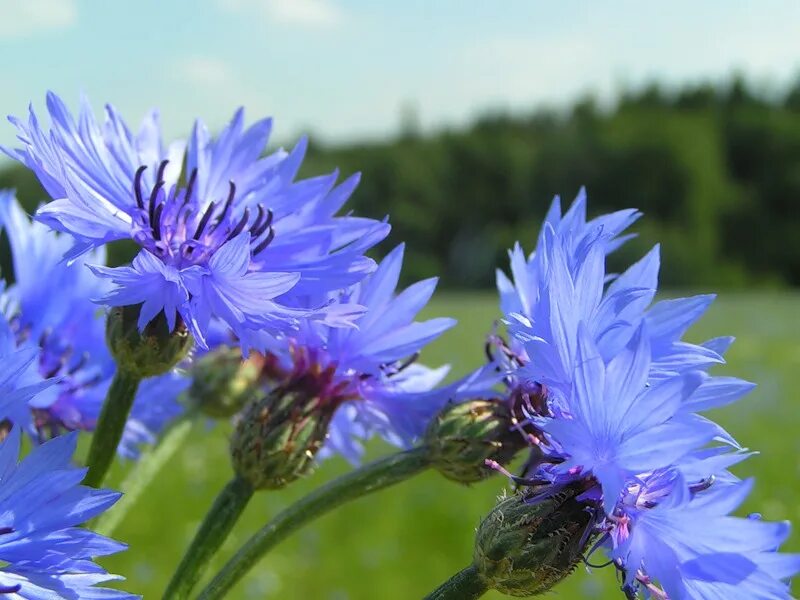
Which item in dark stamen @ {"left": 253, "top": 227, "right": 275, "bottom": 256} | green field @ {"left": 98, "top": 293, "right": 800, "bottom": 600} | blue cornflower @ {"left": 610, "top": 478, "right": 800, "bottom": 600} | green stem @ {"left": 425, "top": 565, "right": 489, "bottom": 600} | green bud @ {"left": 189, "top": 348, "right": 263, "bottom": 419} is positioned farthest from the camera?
green field @ {"left": 98, "top": 293, "right": 800, "bottom": 600}

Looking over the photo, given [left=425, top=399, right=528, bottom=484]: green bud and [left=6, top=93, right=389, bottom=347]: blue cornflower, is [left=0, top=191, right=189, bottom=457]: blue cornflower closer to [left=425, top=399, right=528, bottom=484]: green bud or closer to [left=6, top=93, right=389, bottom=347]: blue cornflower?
[left=6, top=93, right=389, bottom=347]: blue cornflower

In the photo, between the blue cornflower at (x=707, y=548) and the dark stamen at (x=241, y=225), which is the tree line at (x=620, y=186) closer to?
the dark stamen at (x=241, y=225)

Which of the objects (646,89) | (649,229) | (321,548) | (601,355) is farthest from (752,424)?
(646,89)

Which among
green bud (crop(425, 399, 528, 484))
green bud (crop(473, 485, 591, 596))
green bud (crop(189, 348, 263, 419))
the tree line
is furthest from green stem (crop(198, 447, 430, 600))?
the tree line

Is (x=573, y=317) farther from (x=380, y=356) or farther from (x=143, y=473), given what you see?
(x=143, y=473)

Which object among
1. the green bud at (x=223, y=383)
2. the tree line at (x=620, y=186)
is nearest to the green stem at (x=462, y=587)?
the green bud at (x=223, y=383)

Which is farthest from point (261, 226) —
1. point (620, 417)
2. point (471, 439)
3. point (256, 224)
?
point (620, 417)
